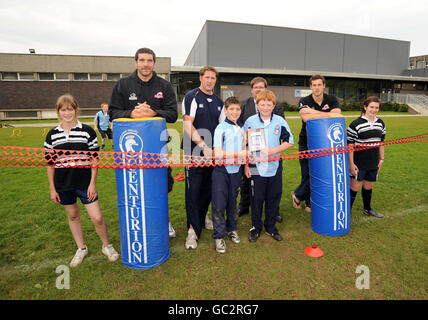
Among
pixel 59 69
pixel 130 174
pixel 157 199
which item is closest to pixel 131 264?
pixel 157 199

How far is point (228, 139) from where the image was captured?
3133 millimetres

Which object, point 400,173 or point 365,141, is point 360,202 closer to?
point 365,141

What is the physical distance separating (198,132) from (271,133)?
3.09ft

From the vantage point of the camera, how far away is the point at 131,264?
9.36ft

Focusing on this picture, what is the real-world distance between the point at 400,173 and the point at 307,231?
4253 mm

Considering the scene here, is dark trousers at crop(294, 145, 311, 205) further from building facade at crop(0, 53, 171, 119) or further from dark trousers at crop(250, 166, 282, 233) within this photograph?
building facade at crop(0, 53, 171, 119)

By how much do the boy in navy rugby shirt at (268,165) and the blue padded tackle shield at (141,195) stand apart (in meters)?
1.18

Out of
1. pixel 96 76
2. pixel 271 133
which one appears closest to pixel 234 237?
pixel 271 133

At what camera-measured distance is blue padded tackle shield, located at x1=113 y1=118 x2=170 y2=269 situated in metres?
2.67

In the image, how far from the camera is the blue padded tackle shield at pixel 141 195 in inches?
105

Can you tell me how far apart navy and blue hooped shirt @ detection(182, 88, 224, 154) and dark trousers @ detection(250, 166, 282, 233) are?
813mm

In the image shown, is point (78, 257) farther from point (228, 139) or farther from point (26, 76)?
point (26, 76)

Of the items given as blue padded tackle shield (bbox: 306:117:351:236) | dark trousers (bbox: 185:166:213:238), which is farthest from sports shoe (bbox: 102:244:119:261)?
blue padded tackle shield (bbox: 306:117:351:236)

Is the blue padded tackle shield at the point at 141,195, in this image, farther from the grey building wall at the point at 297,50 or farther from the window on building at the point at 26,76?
the grey building wall at the point at 297,50
